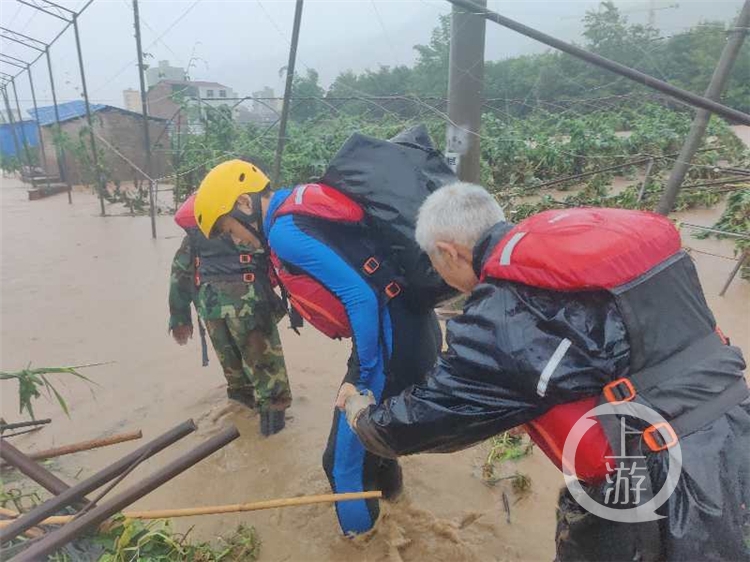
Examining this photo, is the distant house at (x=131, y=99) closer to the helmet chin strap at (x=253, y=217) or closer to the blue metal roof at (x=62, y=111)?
the blue metal roof at (x=62, y=111)

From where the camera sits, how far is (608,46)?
16141 mm

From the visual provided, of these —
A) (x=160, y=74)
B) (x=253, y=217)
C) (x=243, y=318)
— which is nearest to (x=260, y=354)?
(x=243, y=318)

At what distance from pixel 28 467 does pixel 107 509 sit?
0.42 m

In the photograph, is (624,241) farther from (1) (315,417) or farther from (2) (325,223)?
(1) (315,417)

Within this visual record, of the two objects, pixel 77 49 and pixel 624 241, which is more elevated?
pixel 77 49

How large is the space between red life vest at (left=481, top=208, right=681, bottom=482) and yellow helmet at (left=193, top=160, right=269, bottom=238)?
1.55 m

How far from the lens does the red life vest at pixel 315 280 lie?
2.16 metres

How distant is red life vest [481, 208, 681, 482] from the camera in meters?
1.26

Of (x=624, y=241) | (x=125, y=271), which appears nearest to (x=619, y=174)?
(x=125, y=271)

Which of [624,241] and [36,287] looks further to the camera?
[36,287]

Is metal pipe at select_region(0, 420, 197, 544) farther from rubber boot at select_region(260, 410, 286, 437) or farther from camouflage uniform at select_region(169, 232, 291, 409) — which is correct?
rubber boot at select_region(260, 410, 286, 437)

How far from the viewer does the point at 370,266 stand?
7.39ft

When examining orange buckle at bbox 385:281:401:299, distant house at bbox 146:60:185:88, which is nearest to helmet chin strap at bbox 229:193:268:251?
orange buckle at bbox 385:281:401:299

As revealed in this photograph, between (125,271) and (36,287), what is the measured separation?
3.50 ft
